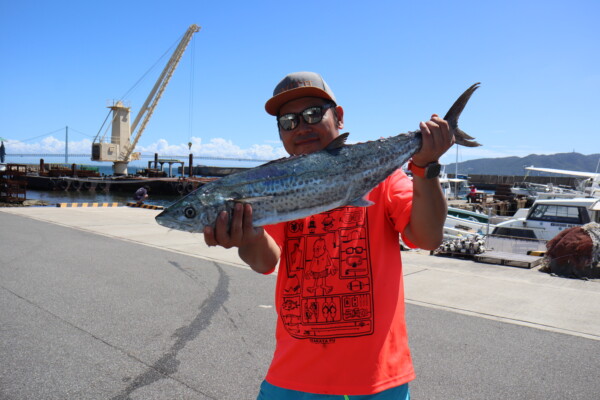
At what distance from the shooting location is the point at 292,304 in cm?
216

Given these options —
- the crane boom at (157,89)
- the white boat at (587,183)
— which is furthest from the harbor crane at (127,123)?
the white boat at (587,183)

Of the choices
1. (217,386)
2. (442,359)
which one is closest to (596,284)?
(442,359)

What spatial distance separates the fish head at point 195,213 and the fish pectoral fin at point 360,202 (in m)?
0.62

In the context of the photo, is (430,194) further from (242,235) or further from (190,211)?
(190,211)

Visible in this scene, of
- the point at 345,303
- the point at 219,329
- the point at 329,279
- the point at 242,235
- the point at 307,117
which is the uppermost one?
the point at 307,117

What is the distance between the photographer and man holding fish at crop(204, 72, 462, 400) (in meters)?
2.00

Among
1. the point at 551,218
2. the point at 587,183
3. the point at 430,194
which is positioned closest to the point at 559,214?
the point at 551,218

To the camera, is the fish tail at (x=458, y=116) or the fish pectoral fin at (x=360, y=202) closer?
the fish pectoral fin at (x=360, y=202)

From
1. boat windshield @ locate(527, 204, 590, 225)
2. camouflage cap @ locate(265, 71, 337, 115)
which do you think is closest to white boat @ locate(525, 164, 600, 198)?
boat windshield @ locate(527, 204, 590, 225)

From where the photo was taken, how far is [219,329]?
559cm

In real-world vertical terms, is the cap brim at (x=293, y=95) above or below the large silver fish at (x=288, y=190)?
above

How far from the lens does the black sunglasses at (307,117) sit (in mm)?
2307

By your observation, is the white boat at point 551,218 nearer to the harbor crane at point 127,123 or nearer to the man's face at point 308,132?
the man's face at point 308,132

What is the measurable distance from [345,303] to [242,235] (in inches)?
22.4
